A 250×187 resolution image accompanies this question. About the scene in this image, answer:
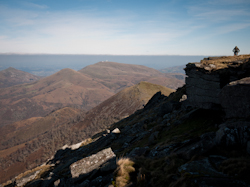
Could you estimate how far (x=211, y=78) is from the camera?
59.0ft

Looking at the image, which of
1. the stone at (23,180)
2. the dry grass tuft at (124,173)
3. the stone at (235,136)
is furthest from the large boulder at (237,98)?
the stone at (23,180)

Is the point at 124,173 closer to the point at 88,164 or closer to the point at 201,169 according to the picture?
the point at 201,169

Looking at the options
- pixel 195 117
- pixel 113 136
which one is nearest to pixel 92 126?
pixel 113 136

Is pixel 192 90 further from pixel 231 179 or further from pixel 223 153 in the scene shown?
pixel 231 179

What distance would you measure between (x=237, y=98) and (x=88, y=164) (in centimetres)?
1677

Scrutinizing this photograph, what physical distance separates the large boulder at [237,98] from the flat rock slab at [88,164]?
45.1 feet

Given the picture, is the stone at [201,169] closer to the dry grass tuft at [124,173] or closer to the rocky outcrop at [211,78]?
the dry grass tuft at [124,173]

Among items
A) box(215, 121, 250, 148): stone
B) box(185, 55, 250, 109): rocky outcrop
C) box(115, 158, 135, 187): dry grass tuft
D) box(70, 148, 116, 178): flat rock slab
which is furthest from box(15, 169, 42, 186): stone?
box(185, 55, 250, 109): rocky outcrop

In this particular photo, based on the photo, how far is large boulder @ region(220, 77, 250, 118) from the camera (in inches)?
502

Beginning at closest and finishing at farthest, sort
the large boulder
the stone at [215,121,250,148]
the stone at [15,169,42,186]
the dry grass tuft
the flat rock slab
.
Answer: the dry grass tuft
the stone at [215,121,250,148]
the large boulder
the flat rock slab
the stone at [15,169,42,186]

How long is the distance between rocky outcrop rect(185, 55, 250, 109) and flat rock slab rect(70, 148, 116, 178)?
47.0 feet

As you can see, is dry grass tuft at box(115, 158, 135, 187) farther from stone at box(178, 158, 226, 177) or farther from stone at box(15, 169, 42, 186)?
stone at box(15, 169, 42, 186)

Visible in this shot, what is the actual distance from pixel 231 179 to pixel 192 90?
14934 mm

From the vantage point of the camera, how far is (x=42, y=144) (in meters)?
198
